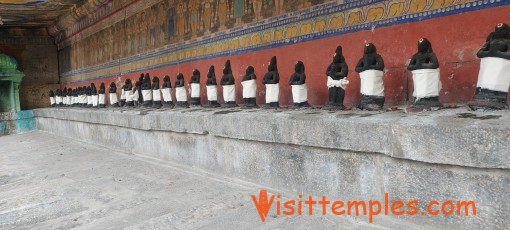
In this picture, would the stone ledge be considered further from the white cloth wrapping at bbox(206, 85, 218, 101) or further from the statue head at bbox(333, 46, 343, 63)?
→ the white cloth wrapping at bbox(206, 85, 218, 101)

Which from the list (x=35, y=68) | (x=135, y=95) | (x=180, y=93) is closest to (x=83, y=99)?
(x=135, y=95)

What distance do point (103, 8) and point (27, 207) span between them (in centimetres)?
963

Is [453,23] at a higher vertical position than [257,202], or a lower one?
higher

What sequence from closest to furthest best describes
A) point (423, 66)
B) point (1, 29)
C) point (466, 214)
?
1. point (466, 214)
2. point (423, 66)
3. point (1, 29)

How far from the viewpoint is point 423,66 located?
3186 mm

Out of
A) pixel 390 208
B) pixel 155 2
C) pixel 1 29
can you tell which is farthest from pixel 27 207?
pixel 1 29

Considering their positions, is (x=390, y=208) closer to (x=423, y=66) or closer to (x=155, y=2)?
(x=423, y=66)

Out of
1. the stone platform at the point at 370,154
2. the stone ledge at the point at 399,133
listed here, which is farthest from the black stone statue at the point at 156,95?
the stone ledge at the point at 399,133

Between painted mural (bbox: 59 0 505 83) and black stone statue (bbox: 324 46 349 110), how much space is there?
0.59 meters

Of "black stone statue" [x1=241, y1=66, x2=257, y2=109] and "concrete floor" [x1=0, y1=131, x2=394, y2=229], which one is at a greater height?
"black stone statue" [x1=241, y1=66, x2=257, y2=109]

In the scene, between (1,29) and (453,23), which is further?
(1,29)

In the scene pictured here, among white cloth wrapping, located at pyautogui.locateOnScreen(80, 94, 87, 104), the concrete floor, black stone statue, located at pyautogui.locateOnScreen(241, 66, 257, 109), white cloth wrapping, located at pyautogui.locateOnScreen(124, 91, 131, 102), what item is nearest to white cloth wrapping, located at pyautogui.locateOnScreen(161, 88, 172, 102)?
the concrete floor

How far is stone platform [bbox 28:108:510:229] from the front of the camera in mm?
2258

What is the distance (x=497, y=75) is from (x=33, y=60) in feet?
60.6
